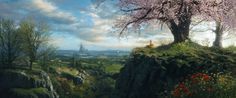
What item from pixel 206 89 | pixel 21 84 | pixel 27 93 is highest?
pixel 206 89

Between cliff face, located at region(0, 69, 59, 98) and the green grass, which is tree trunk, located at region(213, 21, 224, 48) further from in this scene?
the green grass

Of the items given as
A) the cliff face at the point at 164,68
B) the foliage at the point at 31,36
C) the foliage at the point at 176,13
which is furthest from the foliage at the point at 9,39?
the cliff face at the point at 164,68

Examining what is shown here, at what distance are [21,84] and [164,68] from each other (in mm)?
88657

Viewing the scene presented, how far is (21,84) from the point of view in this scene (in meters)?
109

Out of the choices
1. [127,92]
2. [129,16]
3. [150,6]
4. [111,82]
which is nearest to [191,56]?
[127,92]

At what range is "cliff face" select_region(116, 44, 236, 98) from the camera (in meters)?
24.2

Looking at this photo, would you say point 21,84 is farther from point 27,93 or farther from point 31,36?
point 31,36

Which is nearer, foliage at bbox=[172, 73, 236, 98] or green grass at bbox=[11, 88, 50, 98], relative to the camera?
foliage at bbox=[172, 73, 236, 98]

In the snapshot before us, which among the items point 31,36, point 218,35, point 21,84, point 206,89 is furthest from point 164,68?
point 21,84

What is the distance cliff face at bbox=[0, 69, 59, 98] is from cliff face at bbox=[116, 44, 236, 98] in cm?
7997

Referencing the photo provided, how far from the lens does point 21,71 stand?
105m

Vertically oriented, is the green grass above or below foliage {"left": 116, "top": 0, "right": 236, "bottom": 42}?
below

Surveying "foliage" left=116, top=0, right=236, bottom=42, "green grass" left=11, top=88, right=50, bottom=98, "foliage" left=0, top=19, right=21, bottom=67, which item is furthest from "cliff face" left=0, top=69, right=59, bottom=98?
"foliage" left=116, top=0, right=236, bottom=42

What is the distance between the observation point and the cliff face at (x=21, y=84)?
349 ft
